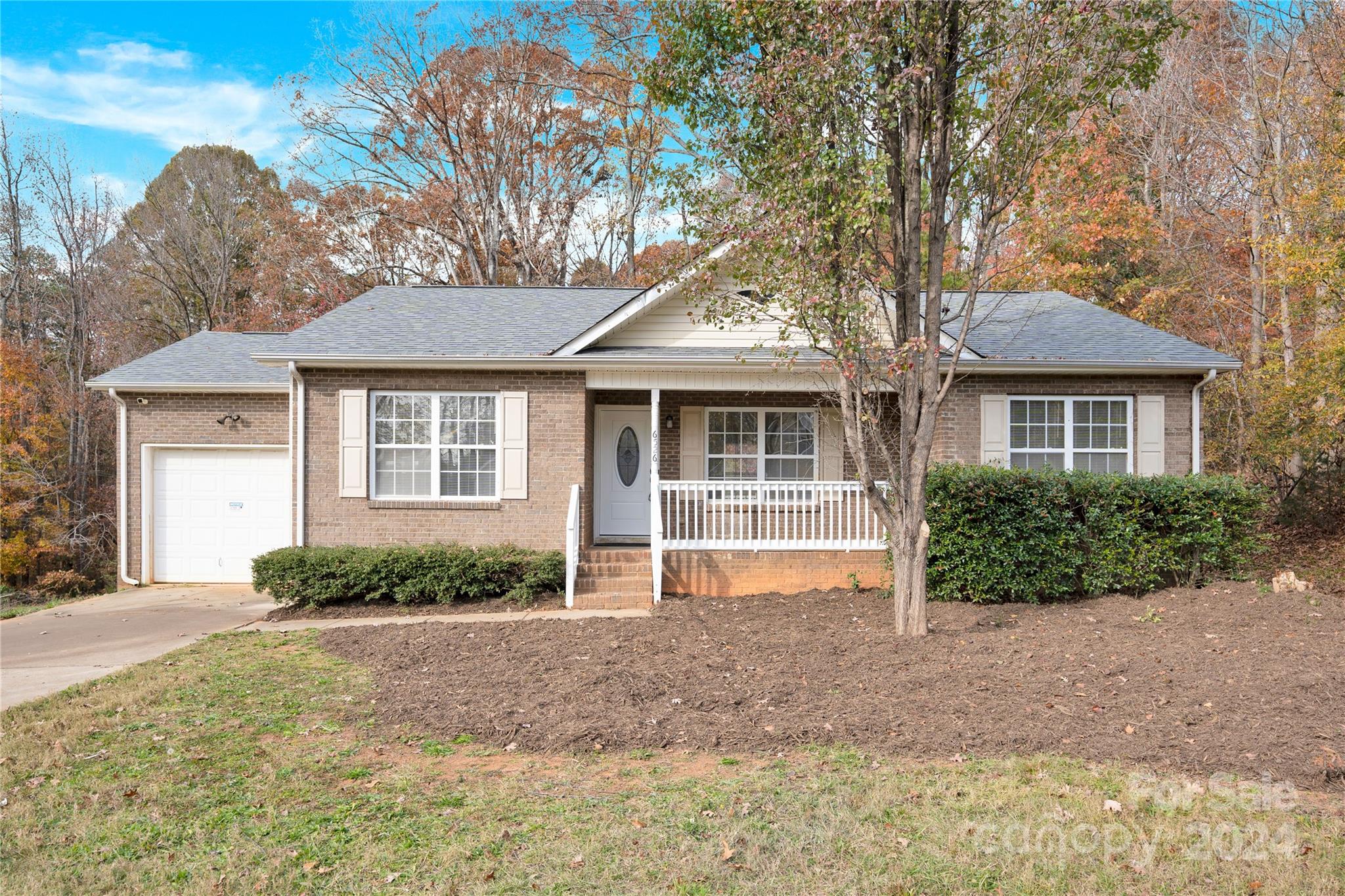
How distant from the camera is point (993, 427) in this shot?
1176 centimetres

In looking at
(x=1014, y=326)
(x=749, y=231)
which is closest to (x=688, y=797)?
(x=749, y=231)

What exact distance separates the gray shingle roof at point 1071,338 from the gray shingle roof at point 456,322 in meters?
5.63

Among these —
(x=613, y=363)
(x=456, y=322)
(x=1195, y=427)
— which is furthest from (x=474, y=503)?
(x=1195, y=427)

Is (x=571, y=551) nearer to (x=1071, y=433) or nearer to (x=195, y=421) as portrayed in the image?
(x=195, y=421)

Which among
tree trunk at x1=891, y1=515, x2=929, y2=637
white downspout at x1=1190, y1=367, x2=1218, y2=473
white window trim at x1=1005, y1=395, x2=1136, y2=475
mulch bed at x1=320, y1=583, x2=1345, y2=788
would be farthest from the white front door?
white downspout at x1=1190, y1=367, x2=1218, y2=473

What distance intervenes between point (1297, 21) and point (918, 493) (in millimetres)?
14788

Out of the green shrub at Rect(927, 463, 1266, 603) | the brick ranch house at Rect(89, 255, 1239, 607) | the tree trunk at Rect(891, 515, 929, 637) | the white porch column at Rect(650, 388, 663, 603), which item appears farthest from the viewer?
the brick ranch house at Rect(89, 255, 1239, 607)

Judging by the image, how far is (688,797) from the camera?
14.7 ft

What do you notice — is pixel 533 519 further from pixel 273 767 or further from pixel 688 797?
pixel 688 797

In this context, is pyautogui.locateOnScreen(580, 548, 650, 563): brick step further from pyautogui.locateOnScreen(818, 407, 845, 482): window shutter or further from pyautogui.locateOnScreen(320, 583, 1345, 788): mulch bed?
pyautogui.locateOnScreen(818, 407, 845, 482): window shutter

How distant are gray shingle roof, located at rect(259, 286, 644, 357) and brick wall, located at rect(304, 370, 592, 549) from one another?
0.39m

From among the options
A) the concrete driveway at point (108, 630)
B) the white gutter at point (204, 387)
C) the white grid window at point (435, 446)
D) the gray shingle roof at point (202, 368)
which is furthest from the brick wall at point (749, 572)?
the gray shingle roof at point (202, 368)

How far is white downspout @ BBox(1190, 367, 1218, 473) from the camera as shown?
1170 cm

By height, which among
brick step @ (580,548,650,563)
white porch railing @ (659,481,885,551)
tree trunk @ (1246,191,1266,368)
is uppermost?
tree trunk @ (1246,191,1266,368)
